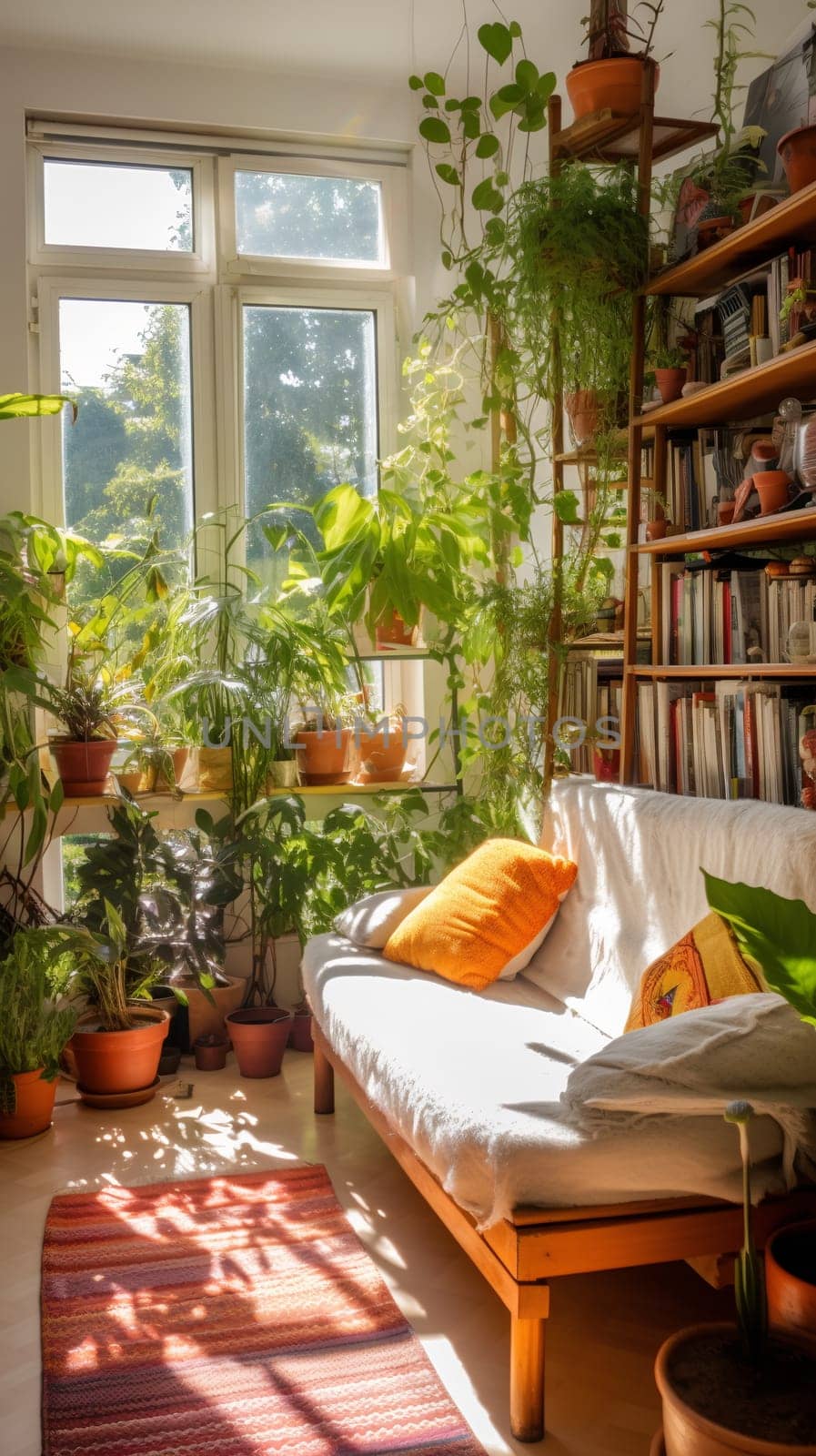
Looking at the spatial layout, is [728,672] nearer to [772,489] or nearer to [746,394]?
[772,489]

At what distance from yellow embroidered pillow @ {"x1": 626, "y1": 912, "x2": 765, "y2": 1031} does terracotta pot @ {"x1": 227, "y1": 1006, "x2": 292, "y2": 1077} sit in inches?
59.2

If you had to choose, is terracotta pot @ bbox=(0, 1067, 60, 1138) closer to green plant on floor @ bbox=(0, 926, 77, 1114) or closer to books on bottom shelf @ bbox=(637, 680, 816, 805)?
green plant on floor @ bbox=(0, 926, 77, 1114)

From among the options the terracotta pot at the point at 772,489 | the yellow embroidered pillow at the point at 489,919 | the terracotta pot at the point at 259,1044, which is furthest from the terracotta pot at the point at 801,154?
the terracotta pot at the point at 259,1044

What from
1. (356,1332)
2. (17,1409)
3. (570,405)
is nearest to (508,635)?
(570,405)

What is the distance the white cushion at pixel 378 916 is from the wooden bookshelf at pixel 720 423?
65 centimetres

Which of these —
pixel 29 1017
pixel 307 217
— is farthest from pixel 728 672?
pixel 307 217

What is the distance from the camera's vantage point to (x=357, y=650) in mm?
4059

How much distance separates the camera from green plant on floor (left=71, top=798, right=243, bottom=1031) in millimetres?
3650

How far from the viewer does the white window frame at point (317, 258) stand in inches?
168

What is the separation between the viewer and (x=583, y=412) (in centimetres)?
331

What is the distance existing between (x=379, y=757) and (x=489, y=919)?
4.30ft

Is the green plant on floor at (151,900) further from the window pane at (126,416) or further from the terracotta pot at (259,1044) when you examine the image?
the window pane at (126,416)

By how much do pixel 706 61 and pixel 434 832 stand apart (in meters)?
2.24

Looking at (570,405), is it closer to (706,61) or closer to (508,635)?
(508,635)
